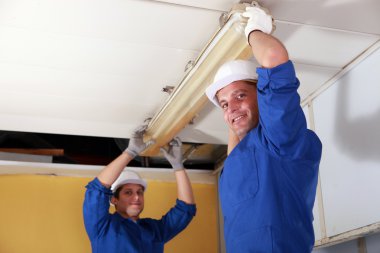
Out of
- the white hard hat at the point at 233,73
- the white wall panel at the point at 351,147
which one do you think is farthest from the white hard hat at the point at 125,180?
the white hard hat at the point at 233,73

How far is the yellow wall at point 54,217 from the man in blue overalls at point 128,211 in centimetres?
47

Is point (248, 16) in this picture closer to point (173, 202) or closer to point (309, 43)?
point (309, 43)

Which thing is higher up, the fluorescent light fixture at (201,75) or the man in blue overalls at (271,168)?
the fluorescent light fixture at (201,75)

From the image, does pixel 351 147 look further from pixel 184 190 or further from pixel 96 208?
pixel 96 208

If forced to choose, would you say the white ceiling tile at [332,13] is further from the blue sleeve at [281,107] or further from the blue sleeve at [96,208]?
the blue sleeve at [96,208]

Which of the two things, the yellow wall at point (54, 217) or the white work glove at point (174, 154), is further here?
the yellow wall at point (54, 217)

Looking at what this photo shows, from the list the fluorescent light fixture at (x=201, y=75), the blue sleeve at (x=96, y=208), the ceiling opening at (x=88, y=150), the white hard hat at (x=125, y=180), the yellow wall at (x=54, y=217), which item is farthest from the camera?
the ceiling opening at (x=88, y=150)

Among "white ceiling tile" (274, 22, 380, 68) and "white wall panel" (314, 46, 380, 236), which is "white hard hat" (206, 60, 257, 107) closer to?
"white ceiling tile" (274, 22, 380, 68)

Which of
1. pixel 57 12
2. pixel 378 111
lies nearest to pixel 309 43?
pixel 378 111

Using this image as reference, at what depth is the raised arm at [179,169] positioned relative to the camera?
268 centimetres

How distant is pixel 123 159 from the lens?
2.46 m

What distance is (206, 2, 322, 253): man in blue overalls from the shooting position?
119 cm

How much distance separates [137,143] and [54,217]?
932mm

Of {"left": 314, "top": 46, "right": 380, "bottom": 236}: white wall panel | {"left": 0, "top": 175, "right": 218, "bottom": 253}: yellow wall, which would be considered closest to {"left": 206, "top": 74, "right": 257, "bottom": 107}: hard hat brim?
{"left": 314, "top": 46, "right": 380, "bottom": 236}: white wall panel
